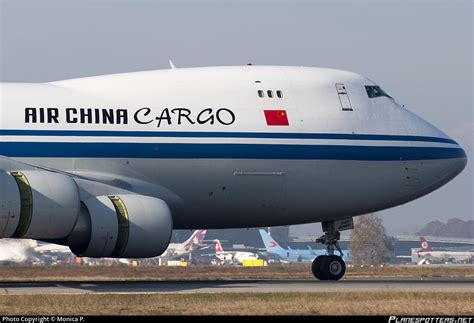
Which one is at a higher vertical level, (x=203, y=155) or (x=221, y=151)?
(x=221, y=151)

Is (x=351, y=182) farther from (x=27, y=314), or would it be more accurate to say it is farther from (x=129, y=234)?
(x=27, y=314)

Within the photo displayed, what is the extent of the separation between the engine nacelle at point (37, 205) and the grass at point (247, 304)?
363 centimetres

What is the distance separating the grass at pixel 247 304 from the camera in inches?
902

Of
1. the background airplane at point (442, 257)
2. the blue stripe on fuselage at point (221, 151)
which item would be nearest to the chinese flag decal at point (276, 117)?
the blue stripe on fuselage at point (221, 151)

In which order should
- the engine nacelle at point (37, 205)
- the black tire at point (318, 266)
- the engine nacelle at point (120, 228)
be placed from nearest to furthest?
the engine nacelle at point (37, 205)
the engine nacelle at point (120, 228)
the black tire at point (318, 266)

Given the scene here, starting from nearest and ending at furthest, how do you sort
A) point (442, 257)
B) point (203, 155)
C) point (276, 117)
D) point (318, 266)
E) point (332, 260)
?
1. point (203, 155)
2. point (276, 117)
3. point (332, 260)
4. point (318, 266)
5. point (442, 257)

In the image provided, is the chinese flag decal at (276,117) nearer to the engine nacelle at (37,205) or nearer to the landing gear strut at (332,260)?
the landing gear strut at (332,260)

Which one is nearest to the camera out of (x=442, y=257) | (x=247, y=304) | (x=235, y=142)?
(x=247, y=304)

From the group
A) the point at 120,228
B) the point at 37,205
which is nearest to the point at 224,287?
the point at 120,228

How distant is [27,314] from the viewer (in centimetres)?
2212

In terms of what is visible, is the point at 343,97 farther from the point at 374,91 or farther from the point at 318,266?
the point at 318,266

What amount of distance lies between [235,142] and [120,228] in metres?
5.30

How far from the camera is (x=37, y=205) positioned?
2955 centimetres

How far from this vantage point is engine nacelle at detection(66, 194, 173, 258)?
3052 cm
